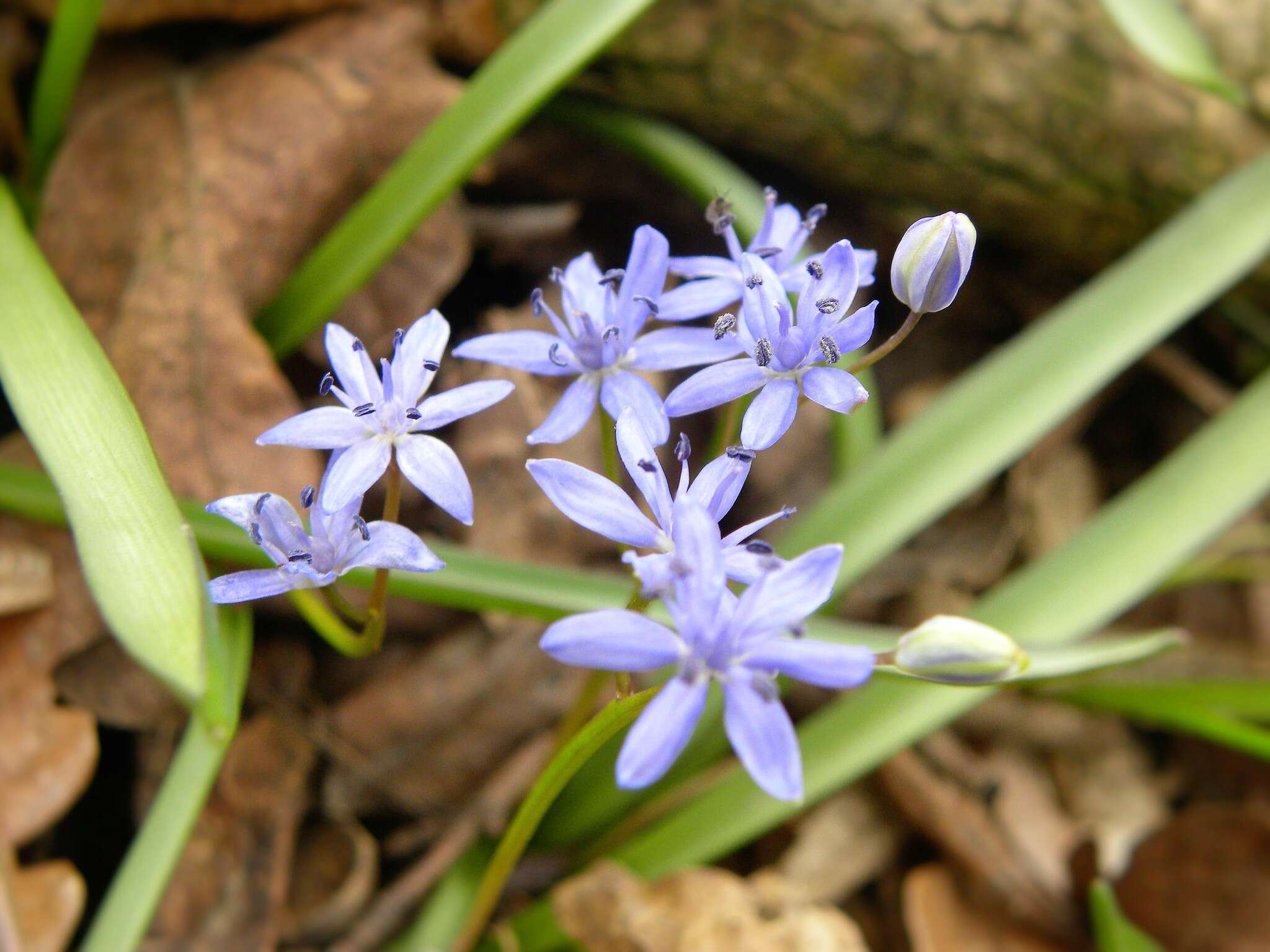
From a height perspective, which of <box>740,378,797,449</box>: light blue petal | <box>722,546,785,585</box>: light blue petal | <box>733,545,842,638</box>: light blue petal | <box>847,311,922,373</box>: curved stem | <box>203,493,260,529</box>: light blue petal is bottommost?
<box>733,545,842,638</box>: light blue petal

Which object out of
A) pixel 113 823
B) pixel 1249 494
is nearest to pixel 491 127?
pixel 113 823

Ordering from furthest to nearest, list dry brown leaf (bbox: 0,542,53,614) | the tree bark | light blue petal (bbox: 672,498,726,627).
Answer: the tree bark, dry brown leaf (bbox: 0,542,53,614), light blue petal (bbox: 672,498,726,627)

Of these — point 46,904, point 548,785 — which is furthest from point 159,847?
point 548,785

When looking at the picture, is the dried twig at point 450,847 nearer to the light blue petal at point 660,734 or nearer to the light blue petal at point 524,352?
the light blue petal at point 524,352

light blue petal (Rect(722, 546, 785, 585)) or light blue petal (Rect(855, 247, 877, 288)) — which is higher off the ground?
light blue petal (Rect(855, 247, 877, 288))

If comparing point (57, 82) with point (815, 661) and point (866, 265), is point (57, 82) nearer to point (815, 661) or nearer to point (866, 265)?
point (866, 265)

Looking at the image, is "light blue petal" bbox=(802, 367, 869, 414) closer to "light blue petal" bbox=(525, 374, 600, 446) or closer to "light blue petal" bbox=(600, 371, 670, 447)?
"light blue petal" bbox=(600, 371, 670, 447)

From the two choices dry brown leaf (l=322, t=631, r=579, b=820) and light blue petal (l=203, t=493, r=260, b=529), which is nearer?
light blue petal (l=203, t=493, r=260, b=529)

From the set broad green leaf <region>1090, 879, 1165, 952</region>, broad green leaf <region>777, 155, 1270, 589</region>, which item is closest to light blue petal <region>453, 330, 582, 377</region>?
broad green leaf <region>777, 155, 1270, 589</region>
